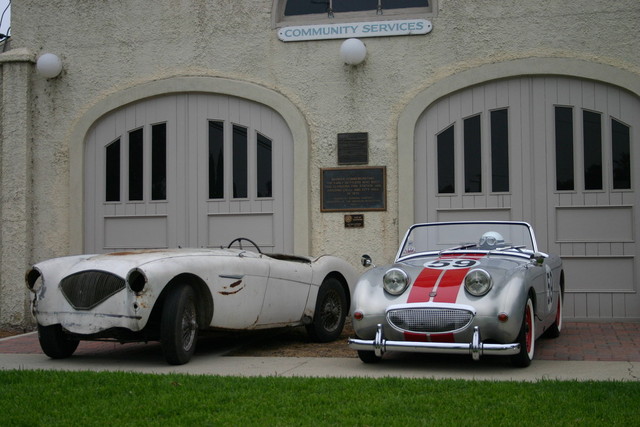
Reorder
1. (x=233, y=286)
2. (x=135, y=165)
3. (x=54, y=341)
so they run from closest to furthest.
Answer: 1. (x=54, y=341)
2. (x=233, y=286)
3. (x=135, y=165)

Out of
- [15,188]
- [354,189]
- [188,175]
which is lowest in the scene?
[354,189]

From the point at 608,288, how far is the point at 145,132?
671 centimetres

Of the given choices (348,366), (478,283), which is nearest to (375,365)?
(348,366)

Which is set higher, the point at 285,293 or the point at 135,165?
the point at 135,165

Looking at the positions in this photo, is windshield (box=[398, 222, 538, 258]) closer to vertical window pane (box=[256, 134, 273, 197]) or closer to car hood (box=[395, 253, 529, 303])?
car hood (box=[395, 253, 529, 303])

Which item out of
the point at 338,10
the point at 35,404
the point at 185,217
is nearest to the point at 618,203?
the point at 338,10

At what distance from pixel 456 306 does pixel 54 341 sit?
3.58m

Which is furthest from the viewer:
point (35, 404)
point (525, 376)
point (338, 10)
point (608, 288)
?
point (338, 10)

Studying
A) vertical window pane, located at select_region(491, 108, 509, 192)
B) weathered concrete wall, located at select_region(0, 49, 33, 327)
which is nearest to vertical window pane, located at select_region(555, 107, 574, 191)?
vertical window pane, located at select_region(491, 108, 509, 192)

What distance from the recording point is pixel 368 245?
33.4 ft

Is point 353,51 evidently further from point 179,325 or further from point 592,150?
point 179,325

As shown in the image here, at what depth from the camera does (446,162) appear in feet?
33.7

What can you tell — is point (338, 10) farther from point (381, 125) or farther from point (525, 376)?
point (525, 376)

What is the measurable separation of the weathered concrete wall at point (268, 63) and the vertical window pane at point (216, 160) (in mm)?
782
